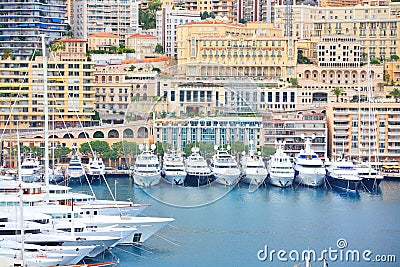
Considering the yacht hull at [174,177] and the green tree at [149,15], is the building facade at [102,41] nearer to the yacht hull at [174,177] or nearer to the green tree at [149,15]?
the green tree at [149,15]

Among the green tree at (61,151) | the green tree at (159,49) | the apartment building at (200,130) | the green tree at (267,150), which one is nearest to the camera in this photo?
the apartment building at (200,130)

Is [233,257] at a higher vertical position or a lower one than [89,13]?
lower

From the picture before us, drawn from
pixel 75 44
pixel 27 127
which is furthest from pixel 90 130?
pixel 75 44

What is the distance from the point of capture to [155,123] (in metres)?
41.5

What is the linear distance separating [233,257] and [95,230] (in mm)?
2506

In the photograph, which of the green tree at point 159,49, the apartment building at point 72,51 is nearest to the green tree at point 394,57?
the green tree at point 159,49

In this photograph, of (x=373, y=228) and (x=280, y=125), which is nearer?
(x=373, y=228)

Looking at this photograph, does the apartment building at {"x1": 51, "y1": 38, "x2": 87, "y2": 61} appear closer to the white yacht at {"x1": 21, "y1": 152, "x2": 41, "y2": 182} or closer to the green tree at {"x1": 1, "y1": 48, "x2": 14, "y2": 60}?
the green tree at {"x1": 1, "y1": 48, "x2": 14, "y2": 60}

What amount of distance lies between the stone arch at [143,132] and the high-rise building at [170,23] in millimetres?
17906

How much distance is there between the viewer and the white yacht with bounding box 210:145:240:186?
41.8m

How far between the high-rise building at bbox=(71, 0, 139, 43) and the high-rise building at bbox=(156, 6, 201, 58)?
1.02 m

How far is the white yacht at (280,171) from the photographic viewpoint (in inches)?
1686

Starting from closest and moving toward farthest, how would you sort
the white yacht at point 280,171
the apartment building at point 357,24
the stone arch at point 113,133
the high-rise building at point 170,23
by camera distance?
the white yacht at point 280,171
the stone arch at point 113,133
the apartment building at point 357,24
the high-rise building at point 170,23

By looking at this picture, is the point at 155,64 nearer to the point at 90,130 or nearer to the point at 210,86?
the point at 90,130
